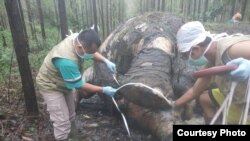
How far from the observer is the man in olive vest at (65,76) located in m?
3.66

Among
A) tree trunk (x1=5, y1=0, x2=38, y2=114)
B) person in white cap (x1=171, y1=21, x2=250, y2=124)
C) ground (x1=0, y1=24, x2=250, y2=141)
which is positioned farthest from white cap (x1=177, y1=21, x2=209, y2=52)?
tree trunk (x1=5, y1=0, x2=38, y2=114)

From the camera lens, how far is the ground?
4309 millimetres

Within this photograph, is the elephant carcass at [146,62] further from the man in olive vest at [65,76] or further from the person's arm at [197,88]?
the man in olive vest at [65,76]

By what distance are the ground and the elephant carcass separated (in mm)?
338

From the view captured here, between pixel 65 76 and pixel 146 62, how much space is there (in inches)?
61.5

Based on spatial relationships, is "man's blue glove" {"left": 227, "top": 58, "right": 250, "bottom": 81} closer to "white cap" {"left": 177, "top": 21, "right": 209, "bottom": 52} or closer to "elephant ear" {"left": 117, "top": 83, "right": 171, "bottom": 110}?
"white cap" {"left": 177, "top": 21, "right": 209, "bottom": 52}

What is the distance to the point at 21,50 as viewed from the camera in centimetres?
419

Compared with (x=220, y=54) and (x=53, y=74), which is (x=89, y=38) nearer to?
(x=53, y=74)

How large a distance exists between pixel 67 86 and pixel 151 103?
1108 millimetres

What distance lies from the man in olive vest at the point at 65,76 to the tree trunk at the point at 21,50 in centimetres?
38

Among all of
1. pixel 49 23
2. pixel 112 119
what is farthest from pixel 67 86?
pixel 49 23

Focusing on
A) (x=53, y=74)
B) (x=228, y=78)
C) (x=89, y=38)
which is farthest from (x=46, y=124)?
(x=228, y=78)

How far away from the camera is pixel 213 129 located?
2727 mm

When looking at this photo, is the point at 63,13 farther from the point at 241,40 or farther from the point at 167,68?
the point at 241,40
